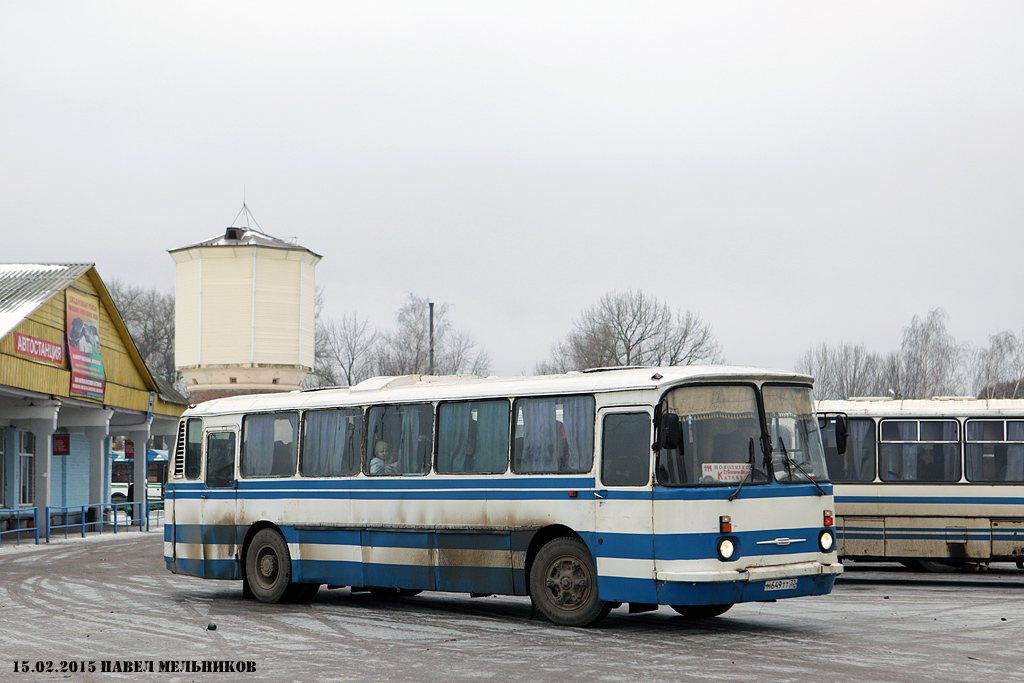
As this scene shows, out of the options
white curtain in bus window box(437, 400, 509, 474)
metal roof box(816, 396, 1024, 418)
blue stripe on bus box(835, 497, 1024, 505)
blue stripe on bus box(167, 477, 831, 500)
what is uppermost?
metal roof box(816, 396, 1024, 418)

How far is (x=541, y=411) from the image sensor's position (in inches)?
542

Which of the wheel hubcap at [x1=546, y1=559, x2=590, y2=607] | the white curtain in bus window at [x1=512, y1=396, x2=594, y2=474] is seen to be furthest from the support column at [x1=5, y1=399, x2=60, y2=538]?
the wheel hubcap at [x1=546, y1=559, x2=590, y2=607]

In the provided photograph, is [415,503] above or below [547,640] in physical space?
above

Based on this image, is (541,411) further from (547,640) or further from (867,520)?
(867,520)

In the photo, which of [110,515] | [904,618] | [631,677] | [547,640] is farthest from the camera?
[110,515]

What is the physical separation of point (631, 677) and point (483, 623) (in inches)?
166

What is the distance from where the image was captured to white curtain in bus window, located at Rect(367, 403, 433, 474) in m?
15.0

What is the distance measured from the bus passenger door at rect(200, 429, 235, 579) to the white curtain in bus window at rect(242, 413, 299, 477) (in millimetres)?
296

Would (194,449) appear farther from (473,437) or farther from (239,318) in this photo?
(239,318)

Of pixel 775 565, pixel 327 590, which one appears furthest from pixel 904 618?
pixel 327 590

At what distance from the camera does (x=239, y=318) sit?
172 ft

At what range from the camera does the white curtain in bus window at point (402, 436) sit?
49.3 feet

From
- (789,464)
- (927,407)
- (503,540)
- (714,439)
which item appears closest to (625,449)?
(714,439)

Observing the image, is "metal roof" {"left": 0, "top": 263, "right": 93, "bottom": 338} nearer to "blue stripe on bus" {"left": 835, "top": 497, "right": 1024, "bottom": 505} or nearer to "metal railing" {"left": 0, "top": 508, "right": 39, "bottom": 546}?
"metal railing" {"left": 0, "top": 508, "right": 39, "bottom": 546}
